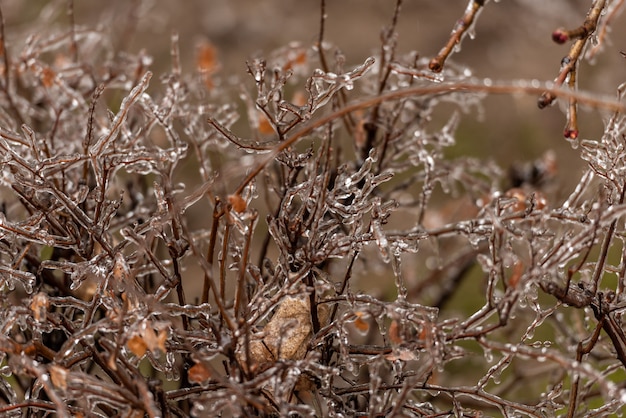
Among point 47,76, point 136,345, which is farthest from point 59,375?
point 47,76

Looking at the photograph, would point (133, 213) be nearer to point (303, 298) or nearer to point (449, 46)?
point (303, 298)

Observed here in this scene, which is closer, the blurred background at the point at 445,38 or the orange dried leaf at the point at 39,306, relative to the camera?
the orange dried leaf at the point at 39,306

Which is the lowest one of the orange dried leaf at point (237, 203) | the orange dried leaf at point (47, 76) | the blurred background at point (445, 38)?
the orange dried leaf at point (237, 203)

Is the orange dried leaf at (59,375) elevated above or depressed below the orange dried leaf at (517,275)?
below

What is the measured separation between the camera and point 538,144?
11.0 feet

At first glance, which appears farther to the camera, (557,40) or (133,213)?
(133,213)

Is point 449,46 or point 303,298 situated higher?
point 449,46

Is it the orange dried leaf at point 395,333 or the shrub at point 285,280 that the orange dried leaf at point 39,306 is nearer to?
the shrub at point 285,280

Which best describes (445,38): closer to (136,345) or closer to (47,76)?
(47,76)

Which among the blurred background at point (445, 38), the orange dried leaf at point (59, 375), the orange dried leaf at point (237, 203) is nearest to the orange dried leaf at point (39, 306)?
the orange dried leaf at point (59, 375)

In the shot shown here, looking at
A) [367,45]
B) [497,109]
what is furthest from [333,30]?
[497,109]

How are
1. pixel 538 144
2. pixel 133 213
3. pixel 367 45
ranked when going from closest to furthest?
pixel 133 213
pixel 538 144
pixel 367 45

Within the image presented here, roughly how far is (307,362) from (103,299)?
281 mm

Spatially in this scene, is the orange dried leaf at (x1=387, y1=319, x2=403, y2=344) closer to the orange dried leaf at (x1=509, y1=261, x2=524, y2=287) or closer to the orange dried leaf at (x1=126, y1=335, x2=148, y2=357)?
the orange dried leaf at (x1=509, y1=261, x2=524, y2=287)
